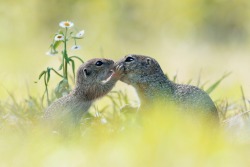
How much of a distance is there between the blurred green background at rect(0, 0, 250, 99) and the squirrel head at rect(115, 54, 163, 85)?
4.94 m

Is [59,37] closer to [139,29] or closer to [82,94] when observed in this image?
[82,94]

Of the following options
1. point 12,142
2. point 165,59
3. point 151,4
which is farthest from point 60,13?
point 12,142

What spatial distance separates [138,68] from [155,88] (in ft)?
0.59

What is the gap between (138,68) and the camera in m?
5.61

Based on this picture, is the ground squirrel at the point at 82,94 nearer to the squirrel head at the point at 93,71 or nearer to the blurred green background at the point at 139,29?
the squirrel head at the point at 93,71

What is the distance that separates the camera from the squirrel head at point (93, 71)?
6.13 meters

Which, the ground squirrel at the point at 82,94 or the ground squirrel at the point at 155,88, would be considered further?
the ground squirrel at the point at 82,94

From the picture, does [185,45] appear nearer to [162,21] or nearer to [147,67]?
[162,21]

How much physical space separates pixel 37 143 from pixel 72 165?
0.61 m

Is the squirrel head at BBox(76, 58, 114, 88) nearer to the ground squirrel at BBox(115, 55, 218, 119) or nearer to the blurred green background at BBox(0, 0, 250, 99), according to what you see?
the ground squirrel at BBox(115, 55, 218, 119)

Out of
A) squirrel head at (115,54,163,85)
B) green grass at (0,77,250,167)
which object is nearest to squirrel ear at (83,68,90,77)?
squirrel head at (115,54,163,85)

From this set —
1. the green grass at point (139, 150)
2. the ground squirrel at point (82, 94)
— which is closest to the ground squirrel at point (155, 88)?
the ground squirrel at point (82, 94)

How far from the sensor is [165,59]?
11195 mm

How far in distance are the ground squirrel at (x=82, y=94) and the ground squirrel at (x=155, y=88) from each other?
0.53 feet
